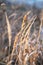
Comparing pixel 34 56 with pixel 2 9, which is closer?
pixel 34 56

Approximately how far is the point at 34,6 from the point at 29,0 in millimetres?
91

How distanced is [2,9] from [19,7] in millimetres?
209

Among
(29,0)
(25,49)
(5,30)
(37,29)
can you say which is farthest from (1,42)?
(29,0)

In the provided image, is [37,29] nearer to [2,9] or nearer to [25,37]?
[25,37]

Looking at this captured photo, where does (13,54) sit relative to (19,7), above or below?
below

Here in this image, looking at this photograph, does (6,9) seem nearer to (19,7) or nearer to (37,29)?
(19,7)

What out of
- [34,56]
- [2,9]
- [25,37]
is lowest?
[34,56]

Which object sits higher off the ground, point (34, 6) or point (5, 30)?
point (34, 6)

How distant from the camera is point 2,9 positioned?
2383 millimetres

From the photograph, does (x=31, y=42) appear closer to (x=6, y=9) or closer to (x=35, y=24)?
(x=35, y=24)

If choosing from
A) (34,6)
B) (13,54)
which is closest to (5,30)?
(13,54)

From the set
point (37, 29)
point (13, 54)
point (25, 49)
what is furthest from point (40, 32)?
point (13, 54)

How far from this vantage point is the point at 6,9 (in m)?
2.38

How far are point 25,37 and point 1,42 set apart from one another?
0.94 feet
